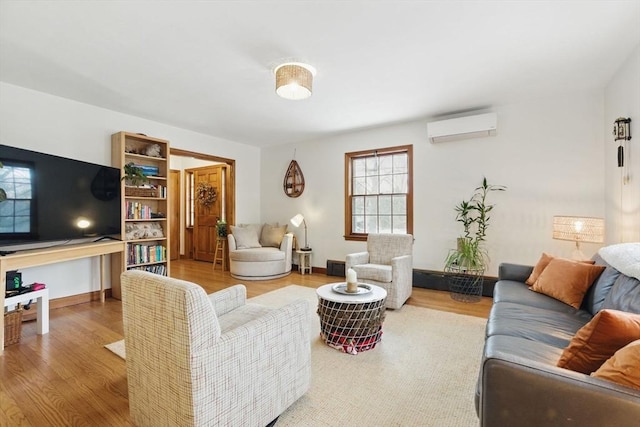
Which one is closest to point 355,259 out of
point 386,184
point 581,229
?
point 386,184

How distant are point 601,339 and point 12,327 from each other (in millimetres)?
3914

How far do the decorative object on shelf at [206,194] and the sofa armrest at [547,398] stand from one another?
6462 mm

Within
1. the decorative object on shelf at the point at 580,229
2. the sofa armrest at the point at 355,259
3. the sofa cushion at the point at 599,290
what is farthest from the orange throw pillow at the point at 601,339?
the sofa armrest at the point at 355,259

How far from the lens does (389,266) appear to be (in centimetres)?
360

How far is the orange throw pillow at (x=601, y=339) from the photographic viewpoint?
1002 mm

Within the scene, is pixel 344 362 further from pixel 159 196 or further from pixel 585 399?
pixel 159 196

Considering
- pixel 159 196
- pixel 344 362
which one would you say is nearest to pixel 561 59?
pixel 344 362

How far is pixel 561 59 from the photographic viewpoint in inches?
105

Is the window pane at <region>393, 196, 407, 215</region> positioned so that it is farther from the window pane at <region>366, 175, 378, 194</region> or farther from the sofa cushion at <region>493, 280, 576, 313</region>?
the sofa cushion at <region>493, 280, 576, 313</region>

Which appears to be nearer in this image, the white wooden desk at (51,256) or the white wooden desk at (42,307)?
the white wooden desk at (51,256)

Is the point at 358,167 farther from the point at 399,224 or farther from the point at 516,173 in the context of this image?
the point at 516,173

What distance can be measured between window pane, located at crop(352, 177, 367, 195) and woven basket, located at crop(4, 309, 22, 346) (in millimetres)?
4331

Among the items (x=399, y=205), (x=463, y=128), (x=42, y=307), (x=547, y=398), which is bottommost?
(x=42, y=307)

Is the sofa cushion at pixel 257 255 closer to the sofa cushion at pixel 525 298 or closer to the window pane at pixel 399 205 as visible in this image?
the window pane at pixel 399 205
